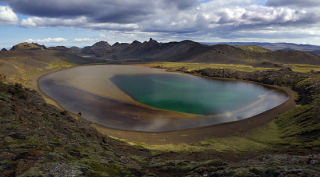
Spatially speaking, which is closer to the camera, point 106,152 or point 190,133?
point 106,152

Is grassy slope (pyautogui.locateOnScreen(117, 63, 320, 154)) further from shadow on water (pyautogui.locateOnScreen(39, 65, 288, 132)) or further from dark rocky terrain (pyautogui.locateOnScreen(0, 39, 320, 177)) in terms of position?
shadow on water (pyautogui.locateOnScreen(39, 65, 288, 132))

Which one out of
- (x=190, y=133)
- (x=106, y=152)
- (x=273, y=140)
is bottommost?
(x=190, y=133)

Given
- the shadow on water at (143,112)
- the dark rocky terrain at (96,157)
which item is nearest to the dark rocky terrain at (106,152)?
the dark rocky terrain at (96,157)

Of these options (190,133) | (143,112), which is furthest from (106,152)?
(143,112)

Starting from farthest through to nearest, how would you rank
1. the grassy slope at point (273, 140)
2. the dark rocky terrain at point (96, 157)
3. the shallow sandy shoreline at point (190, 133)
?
the shallow sandy shoreline at point (190, 133) → the grassy slope at point (273, 140) → the dark rocky terrain at point (96, 157)

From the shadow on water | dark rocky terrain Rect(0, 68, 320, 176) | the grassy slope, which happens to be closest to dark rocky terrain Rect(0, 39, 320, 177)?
dark rocky terrain Rect(0, 68, 320, 176)

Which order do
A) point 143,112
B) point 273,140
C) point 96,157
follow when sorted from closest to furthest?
point 96,157 < point 273,140 < point 143,112

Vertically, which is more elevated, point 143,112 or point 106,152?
point 106,152

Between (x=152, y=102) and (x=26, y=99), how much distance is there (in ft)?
84.3

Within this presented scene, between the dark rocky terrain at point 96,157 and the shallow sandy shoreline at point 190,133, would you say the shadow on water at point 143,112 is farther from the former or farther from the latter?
the dark rocky terrain at point 96,157

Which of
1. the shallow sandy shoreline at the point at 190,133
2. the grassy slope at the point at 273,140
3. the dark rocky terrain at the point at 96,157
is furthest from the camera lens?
the shallow sandy shoreline at the point at 190,133

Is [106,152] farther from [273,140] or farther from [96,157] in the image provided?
[273,140]

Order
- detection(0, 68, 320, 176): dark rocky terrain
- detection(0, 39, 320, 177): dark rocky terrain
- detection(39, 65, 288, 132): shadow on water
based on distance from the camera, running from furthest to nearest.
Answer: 1. detection(39, 65, 288, 132): shadow on water
2. detection(0, 39, 320, 177): dark rocky terrain
3. detection(0, 68, 320, 176): dark rocky terrain

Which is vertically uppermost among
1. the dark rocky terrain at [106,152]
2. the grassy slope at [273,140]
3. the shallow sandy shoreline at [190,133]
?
the dark rocky terrain at [106,152]
